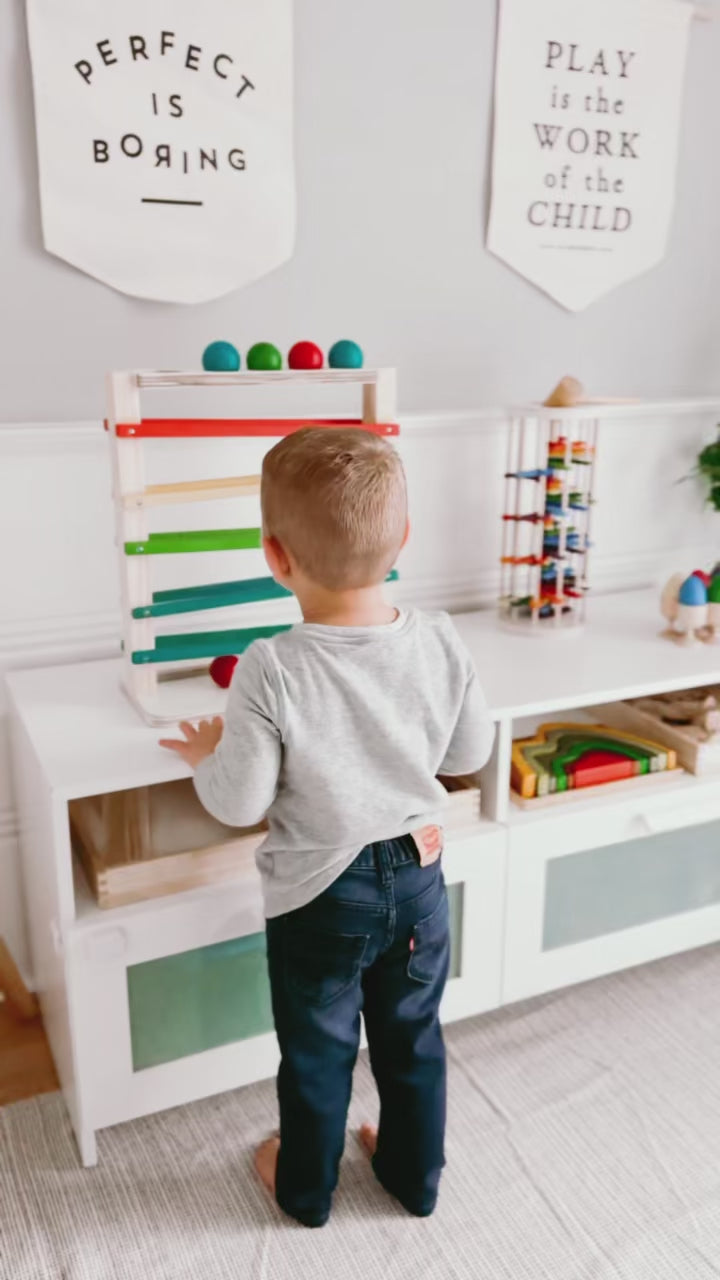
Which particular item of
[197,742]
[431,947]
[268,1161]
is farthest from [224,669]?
[268,1161]

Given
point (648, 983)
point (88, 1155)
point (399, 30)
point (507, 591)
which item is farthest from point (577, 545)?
point (88, 1155)

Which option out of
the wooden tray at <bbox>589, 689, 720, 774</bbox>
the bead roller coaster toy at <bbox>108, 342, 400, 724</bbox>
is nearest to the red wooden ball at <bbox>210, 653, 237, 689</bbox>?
the bead roller coaster toy at <bbox>108, 342, 400, 724</bbox>

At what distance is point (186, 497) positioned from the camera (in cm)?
133

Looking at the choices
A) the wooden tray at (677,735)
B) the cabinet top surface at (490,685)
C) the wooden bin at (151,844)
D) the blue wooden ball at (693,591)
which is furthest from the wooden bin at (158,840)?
the blue wooden ball at (693,591)

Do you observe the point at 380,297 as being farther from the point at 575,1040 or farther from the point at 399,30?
the point at 575,1040

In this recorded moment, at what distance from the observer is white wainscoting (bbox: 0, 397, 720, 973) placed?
5.02 feet

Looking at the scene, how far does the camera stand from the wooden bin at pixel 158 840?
1312 mm

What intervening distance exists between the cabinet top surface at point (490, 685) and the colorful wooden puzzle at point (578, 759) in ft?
Result: 0.34

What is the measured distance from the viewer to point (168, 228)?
59.6 inches

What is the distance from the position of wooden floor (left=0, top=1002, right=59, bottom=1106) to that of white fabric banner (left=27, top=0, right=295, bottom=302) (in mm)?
1124

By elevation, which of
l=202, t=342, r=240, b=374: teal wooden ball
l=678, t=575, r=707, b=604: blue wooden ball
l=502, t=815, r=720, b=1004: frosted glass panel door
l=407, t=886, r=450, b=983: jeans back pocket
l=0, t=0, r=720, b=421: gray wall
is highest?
l=0, t=0, r=720, b=421: gray wall

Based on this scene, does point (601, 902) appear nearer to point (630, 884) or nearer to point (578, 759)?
point (630, 884)

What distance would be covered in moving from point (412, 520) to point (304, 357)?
0.52 meters

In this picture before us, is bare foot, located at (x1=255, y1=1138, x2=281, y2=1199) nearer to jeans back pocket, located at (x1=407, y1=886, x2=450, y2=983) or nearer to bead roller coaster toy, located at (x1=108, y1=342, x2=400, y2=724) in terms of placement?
jeans back pocket, located at (x1=407, y1=886, x2=450, y2=983)
